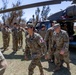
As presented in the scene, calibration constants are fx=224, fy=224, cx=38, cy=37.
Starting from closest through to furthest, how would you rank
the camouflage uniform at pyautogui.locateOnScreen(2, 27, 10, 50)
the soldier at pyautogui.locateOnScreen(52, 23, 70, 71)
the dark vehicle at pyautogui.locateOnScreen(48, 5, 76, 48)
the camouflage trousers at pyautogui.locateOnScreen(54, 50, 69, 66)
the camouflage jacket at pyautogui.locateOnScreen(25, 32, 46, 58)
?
the camouflage jacket at pyautogui.locateOnScreen(25, 32, 46, 58) → the soldier at pyautogui.locateOnScreen(52, 23, 70, 71) → the camouflage trousers at pyautogui.locateOnScreen(54, 50, 69, 66) → the dark vehicle at pyautogui.locateOnScreen(48, 5, 76, 48) → the camouflage uniform at pyautogui.locateOnScreen(2, 27, 10, 50)

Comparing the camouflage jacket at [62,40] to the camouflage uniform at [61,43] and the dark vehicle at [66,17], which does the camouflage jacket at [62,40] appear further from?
the dark vehicle at [66,17]

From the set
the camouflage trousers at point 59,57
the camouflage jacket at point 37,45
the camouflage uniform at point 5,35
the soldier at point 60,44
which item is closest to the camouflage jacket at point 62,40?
the soldier at point 60,44

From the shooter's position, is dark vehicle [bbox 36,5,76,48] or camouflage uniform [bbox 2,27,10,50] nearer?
dark vehicle [bbox 36,5,76,48]

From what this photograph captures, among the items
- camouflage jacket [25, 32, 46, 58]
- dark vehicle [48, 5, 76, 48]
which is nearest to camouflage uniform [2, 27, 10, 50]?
dark vehicle [48, 5, 76, 48]

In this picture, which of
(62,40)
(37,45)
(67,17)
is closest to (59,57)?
(62,40)

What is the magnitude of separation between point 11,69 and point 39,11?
119 feet

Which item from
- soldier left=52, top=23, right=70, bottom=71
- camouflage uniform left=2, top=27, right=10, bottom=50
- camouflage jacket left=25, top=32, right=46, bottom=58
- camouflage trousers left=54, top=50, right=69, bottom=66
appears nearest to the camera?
camouflage jacket left=25, top=32, right=46, bottom=58

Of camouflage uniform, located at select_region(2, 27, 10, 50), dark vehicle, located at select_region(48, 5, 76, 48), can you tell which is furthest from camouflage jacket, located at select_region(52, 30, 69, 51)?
camouflage uniform, located at select_region(2, 27, 10, 50)

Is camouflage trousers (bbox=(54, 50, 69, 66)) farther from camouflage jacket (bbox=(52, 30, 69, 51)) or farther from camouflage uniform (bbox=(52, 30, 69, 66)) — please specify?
camouflage jacket (bbox=(52, 30, 69, 51))

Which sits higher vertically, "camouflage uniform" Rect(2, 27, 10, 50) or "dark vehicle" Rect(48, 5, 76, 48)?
"dark vehicle" Rect(48, 5, 76, 48)

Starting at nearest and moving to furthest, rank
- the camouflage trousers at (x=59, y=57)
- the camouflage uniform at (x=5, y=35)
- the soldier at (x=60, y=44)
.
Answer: the soldier at (x=60, y=44) → the camouflage trousers at (x=59, y=57) → the camouflage uniform at (x=5, y=35)

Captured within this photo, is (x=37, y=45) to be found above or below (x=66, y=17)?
below

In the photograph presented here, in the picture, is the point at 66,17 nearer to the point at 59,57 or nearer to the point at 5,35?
the point at 5,35

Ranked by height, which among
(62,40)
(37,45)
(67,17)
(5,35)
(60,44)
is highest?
(67,17)
